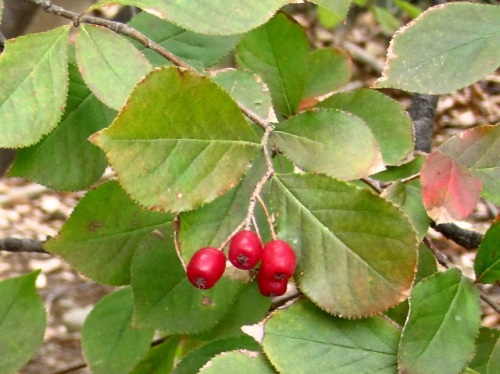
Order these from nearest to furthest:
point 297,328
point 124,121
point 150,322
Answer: point 124,121
point 297,328
point 150,322

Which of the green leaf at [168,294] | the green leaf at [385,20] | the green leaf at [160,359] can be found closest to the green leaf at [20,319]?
the green leaf at [160,359]

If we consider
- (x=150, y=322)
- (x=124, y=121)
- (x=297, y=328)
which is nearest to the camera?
(x=124, y=121)

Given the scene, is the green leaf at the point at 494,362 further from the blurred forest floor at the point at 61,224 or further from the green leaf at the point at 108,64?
the blurred forest floor at the point at 61,224

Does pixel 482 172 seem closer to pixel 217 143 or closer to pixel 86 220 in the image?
pixel 217 143

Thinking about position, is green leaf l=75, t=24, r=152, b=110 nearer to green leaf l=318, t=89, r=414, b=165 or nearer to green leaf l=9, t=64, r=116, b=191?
green leaf l=9, t=64, r=116, b=191

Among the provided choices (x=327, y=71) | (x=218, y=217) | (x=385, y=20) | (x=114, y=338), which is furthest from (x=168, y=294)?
(x=385, y=20)

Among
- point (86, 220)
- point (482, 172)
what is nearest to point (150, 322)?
point (86, 220)

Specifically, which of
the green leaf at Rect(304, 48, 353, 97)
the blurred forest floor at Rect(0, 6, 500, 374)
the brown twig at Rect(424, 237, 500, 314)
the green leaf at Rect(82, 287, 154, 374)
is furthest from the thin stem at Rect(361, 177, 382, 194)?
the blurred forest floor at Rect(0, 6, 500, 374)
